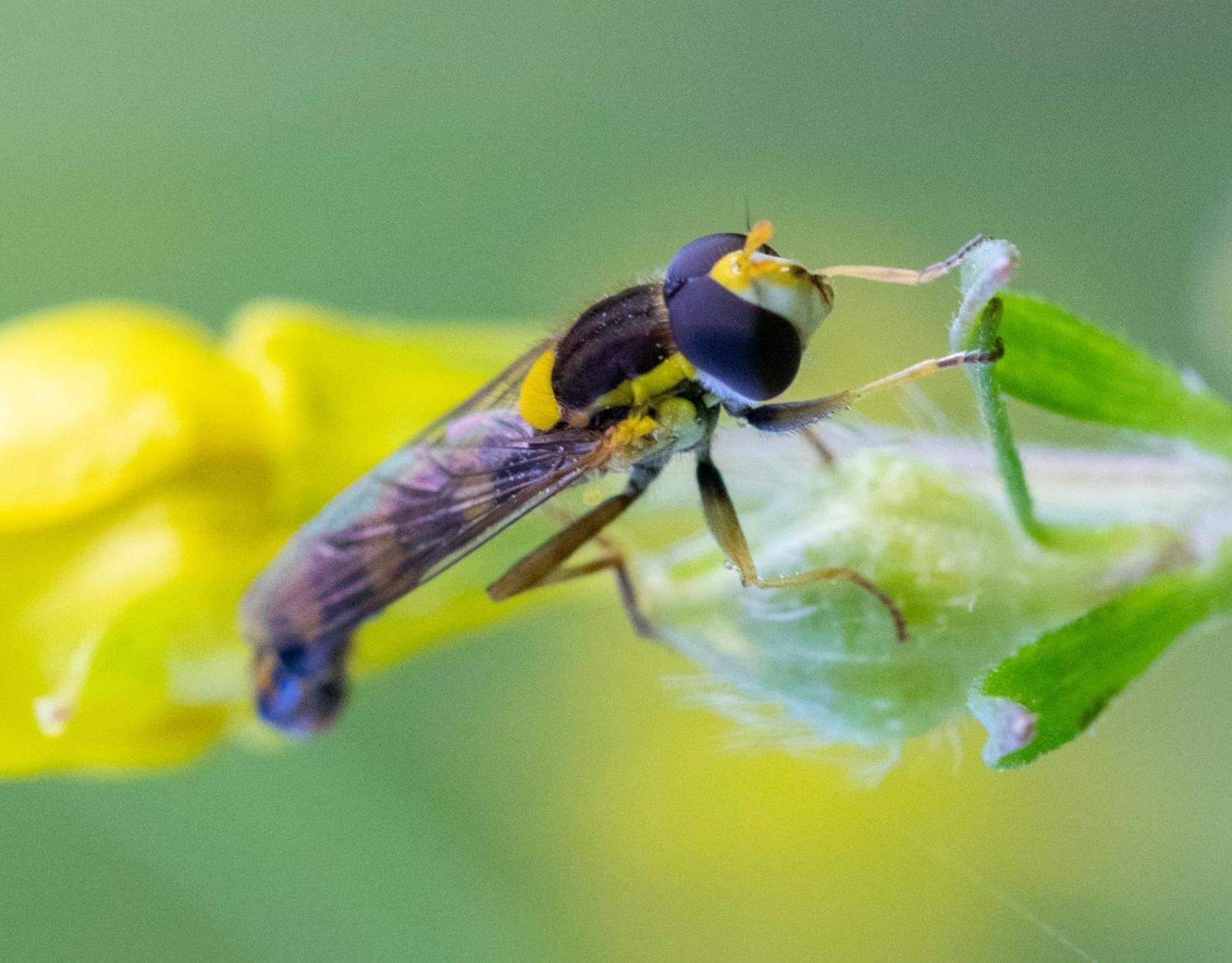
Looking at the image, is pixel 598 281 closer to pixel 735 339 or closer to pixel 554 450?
pixel 554 450

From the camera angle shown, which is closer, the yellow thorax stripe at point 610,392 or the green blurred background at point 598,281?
the yellow thorax stripe at point 610,392

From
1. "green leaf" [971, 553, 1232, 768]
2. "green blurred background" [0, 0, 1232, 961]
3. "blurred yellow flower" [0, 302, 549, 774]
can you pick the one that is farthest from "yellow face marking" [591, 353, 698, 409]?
"green blurred background" [0, 0, 1232, 961]

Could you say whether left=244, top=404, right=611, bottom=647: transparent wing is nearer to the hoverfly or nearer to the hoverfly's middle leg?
the hoverfly

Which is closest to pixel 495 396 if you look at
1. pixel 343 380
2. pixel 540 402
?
pixel 540 402

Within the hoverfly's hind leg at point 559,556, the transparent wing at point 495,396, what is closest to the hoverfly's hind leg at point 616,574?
the hoverfly's hind leg at point 559,556

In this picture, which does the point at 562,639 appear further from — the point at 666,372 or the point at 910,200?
the point at 666,372

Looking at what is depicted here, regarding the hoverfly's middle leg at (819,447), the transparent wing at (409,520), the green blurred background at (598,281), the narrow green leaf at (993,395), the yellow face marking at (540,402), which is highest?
the narrow green leaf at (993,395)

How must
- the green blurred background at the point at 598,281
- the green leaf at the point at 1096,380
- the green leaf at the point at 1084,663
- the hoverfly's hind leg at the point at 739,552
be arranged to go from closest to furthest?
1. the green leaf at the point at 1084,663
2. the green leaf at the point at 1096,380
3. the hoverfly's hind leg at the point at 739,552
4. the green blurred background at the point at 598,281

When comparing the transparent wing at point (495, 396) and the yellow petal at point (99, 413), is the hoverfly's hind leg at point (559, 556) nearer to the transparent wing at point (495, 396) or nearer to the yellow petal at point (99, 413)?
the transparent wing at point (495, 396)
